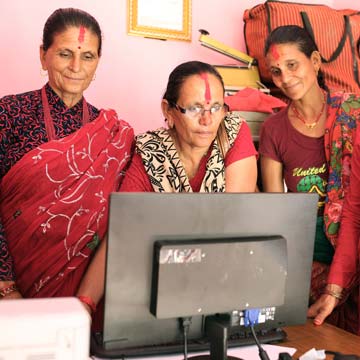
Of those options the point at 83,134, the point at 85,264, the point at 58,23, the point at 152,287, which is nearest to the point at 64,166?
the point at 83,134

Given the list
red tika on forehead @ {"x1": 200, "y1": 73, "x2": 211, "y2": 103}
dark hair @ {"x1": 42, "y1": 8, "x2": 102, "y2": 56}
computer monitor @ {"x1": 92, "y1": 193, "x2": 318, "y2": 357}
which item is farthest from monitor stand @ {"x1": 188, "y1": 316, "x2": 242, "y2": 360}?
dark hair @ {"x1": 42, "y1": 8, "x2": 102, "y2": 56}

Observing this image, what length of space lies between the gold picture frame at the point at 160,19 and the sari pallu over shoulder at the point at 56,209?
969 millimetres

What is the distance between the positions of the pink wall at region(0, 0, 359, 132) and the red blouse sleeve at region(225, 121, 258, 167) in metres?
0.91

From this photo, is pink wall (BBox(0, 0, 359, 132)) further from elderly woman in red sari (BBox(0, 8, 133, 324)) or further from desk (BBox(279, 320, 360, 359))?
desk (BBox(279, 320, 360, 359))

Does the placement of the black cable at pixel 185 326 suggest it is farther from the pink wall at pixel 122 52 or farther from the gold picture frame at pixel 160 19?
the gold picture frame at pixel 160 19

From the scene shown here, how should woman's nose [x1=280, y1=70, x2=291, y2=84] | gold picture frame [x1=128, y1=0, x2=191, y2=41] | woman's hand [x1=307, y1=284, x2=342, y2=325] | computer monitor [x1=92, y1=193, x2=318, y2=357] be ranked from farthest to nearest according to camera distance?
gold picture frame [x1=128, y1=0, x2=191, y2=41] < woman's nose [x1=280, y1=70, x2=291, y2=84] < woman's hand [x1=307, y1=284, x2=342, y2=325] < computer monitor [x1=92, y1=193, x2=318, y2=357]

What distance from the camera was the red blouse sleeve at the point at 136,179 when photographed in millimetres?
1590

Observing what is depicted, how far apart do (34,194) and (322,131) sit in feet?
3.37

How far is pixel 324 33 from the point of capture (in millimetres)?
2520

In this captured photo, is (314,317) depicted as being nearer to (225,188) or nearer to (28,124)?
(225,188)

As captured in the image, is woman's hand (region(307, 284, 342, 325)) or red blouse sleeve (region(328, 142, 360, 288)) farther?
red blouse sleeve (region(328, 142, 360, 288))

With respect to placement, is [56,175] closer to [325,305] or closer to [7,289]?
[7,289]

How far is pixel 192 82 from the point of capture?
1578 millimetres

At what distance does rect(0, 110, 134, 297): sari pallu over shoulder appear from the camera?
5.30 ft
